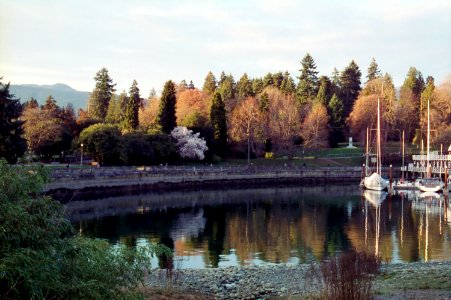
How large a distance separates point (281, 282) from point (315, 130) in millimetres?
74208

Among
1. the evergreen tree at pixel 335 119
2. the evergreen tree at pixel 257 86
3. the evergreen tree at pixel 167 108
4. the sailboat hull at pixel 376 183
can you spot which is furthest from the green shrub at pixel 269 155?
the evergreen tree at pixel 257 86

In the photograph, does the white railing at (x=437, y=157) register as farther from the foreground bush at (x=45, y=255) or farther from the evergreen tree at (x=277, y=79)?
the foreground bush at (x=45, y=255)

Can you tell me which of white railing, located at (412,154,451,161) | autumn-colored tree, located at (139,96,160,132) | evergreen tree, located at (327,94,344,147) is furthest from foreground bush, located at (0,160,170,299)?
evergreen tree, located at (327,94,344,147)

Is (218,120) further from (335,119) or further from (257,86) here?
(257,86)

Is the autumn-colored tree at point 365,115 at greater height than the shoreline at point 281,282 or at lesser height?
greater

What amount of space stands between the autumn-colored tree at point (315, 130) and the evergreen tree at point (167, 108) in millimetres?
23718

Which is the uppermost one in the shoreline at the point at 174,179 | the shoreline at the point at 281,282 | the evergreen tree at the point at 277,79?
the evergreen tree at the point at 277,79

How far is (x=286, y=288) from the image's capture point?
19766 millimetres

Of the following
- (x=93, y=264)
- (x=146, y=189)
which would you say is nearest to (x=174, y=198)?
(x=146, y=189)

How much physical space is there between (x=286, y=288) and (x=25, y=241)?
496 inches

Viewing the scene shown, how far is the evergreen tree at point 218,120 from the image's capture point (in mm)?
86562

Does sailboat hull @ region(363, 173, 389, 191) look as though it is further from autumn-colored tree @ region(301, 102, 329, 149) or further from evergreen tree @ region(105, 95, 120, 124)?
evergreen tree @ region(105, 95, 120, 124)

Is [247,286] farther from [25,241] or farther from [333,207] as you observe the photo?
[333,207]

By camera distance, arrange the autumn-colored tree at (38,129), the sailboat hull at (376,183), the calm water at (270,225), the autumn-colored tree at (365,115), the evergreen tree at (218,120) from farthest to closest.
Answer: the autumn-colored tree at (365,115), the evergreen tree at (218,120), the autumn-colored tree at (38,129), the sailboat hull at (376,183), the calm water at (270,225)
